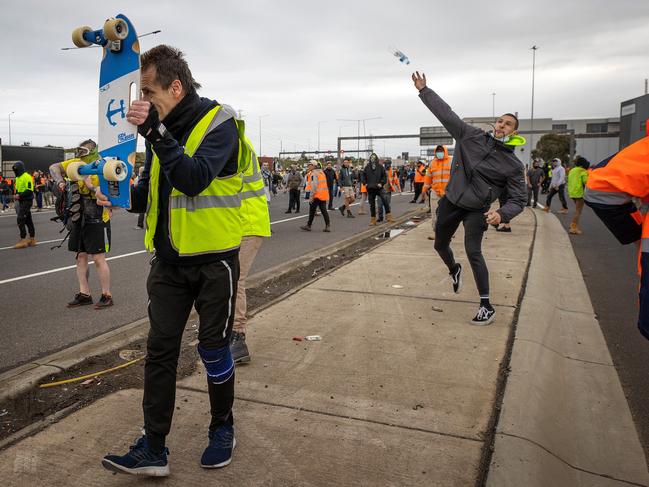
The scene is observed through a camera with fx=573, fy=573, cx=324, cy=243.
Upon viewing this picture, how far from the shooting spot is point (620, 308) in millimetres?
6098

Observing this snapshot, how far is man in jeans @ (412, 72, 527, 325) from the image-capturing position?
5.04 meters

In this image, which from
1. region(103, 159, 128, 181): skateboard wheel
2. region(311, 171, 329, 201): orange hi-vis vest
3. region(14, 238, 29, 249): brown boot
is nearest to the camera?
region(103, 159, 128, 181): skateboard wheel

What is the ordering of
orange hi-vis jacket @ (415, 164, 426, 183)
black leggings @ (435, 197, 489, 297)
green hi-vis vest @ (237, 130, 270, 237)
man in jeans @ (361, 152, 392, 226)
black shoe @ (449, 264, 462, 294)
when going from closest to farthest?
green hi-vis vest @ (237, 130, 270, 237) → black leggings @ (435, 197, 489, 297) → black shoe @ (449, 264, 462, 294) → man in jeans @ (361, 152, 392, 226) → orange hi-vis jacket @ (415, 164, 426, 183)

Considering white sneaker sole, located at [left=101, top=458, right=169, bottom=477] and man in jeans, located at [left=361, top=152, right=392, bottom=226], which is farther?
man in jeans, located at [left=361, top=152, right=392, bottom=226]

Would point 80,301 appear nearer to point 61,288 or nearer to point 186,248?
point 61,288

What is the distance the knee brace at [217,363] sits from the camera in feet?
9.05

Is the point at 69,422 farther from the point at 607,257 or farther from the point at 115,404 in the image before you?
the point at 607,257

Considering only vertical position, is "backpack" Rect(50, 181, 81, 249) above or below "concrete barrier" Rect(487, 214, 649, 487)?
above

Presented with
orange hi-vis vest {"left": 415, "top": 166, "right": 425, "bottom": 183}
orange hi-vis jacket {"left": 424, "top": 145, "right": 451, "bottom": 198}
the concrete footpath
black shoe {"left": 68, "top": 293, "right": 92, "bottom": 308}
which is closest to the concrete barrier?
the concrete footpath

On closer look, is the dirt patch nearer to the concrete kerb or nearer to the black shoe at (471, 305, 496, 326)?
the concrete kerb

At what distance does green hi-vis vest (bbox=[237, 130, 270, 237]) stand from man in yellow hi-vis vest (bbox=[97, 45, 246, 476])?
1362 mm

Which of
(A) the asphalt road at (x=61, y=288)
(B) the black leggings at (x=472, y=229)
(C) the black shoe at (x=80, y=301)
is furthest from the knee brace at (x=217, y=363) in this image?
(C) the black shoe at (x=80, y=301)

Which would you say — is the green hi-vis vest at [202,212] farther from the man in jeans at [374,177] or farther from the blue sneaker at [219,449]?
the man in jeans at [374,177]

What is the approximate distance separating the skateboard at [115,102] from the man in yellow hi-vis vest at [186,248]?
0.08m
